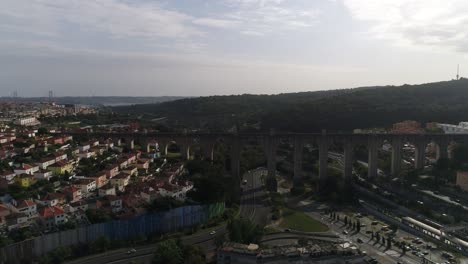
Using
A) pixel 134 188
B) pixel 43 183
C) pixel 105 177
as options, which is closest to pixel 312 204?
pixel 134 188

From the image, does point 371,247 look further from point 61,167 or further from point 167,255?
point 61,167

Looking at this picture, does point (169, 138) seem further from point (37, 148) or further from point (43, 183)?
point (43, 183)

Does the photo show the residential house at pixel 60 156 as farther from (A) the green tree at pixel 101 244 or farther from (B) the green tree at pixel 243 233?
(B) the green tree at pixel 243 233

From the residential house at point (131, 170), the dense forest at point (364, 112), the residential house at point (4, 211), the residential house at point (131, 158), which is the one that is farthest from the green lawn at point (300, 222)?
the dense forest at point (364, 112)

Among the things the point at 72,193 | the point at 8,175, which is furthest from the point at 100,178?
the point at 8,175

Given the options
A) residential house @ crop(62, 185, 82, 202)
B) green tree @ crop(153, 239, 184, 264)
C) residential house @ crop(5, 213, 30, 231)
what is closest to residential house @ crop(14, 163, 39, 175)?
residential house @ crop(62, 185, 82, 202)

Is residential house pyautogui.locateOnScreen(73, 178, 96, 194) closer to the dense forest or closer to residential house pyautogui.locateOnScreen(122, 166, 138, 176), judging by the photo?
residential house pyautogui.locateOnScreen(122, 166, 138, 176)
